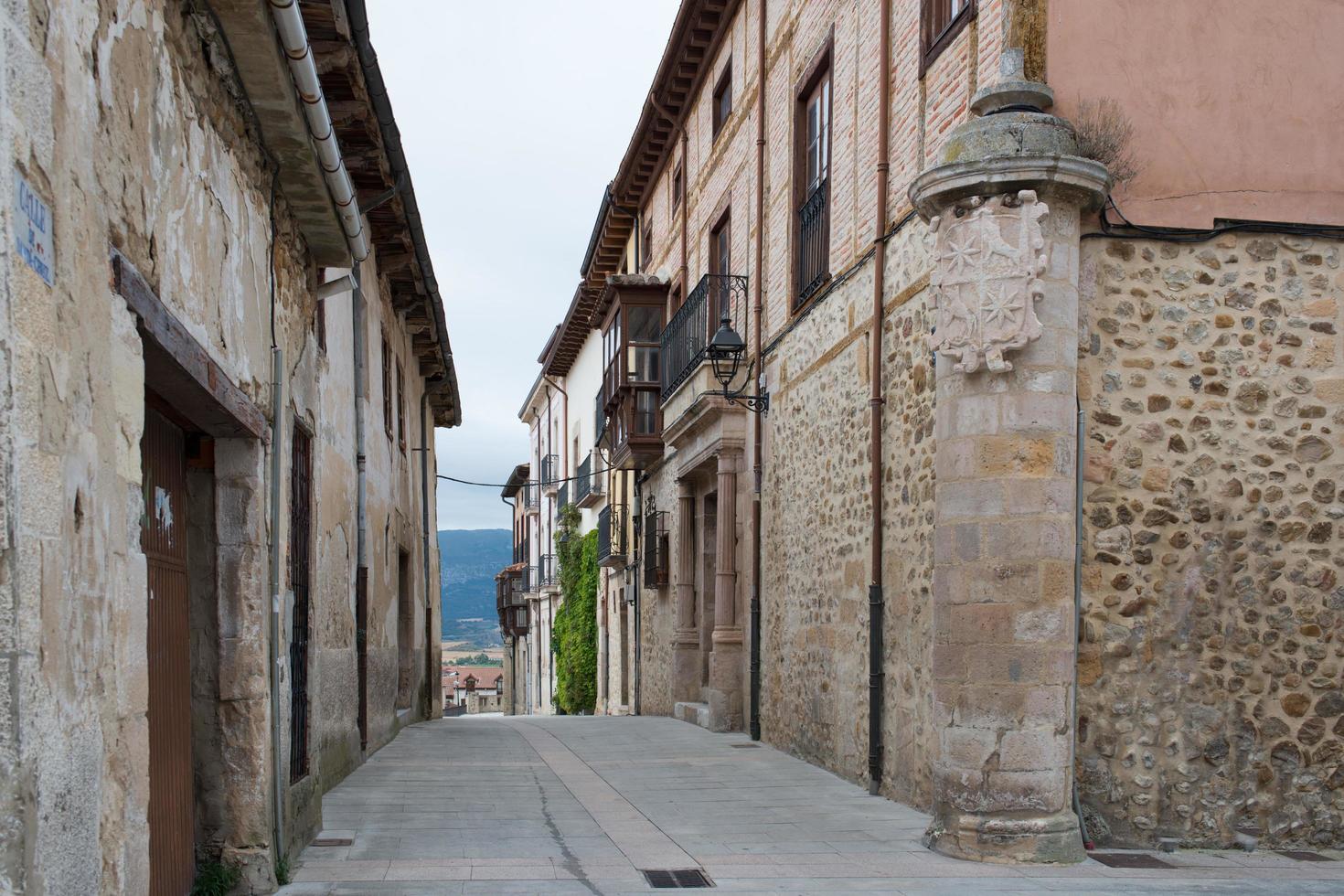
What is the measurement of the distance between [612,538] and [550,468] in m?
11.6

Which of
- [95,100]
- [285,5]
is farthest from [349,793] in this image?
[95,100]

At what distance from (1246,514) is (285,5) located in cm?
562

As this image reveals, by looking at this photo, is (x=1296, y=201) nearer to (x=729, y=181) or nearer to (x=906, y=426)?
(x=906, y=426)

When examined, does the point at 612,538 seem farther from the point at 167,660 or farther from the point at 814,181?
the point at 167,660

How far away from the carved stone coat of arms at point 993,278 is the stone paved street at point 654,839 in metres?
2.66

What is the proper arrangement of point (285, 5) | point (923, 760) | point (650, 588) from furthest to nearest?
point (650, 588) < point (923, 760) < point (285, 5)

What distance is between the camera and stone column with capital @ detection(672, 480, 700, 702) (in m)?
17.4

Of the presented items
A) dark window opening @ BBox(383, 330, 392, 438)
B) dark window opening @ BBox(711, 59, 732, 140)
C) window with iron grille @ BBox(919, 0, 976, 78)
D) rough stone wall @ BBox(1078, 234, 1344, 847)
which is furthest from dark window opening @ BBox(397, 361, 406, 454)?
rough stone wall @ BBox(1078, 234, 1344, 847)

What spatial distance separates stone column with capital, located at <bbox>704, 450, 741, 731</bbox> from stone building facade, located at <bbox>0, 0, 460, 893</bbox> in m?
5.01


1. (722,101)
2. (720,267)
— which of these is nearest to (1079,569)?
(720,267)

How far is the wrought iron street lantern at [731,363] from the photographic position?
12.4m

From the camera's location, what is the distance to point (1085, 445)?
7398 millimetres

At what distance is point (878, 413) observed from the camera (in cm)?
977

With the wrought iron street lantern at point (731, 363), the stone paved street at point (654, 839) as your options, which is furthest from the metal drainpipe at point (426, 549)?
the stone paved street at point (654, 839)
